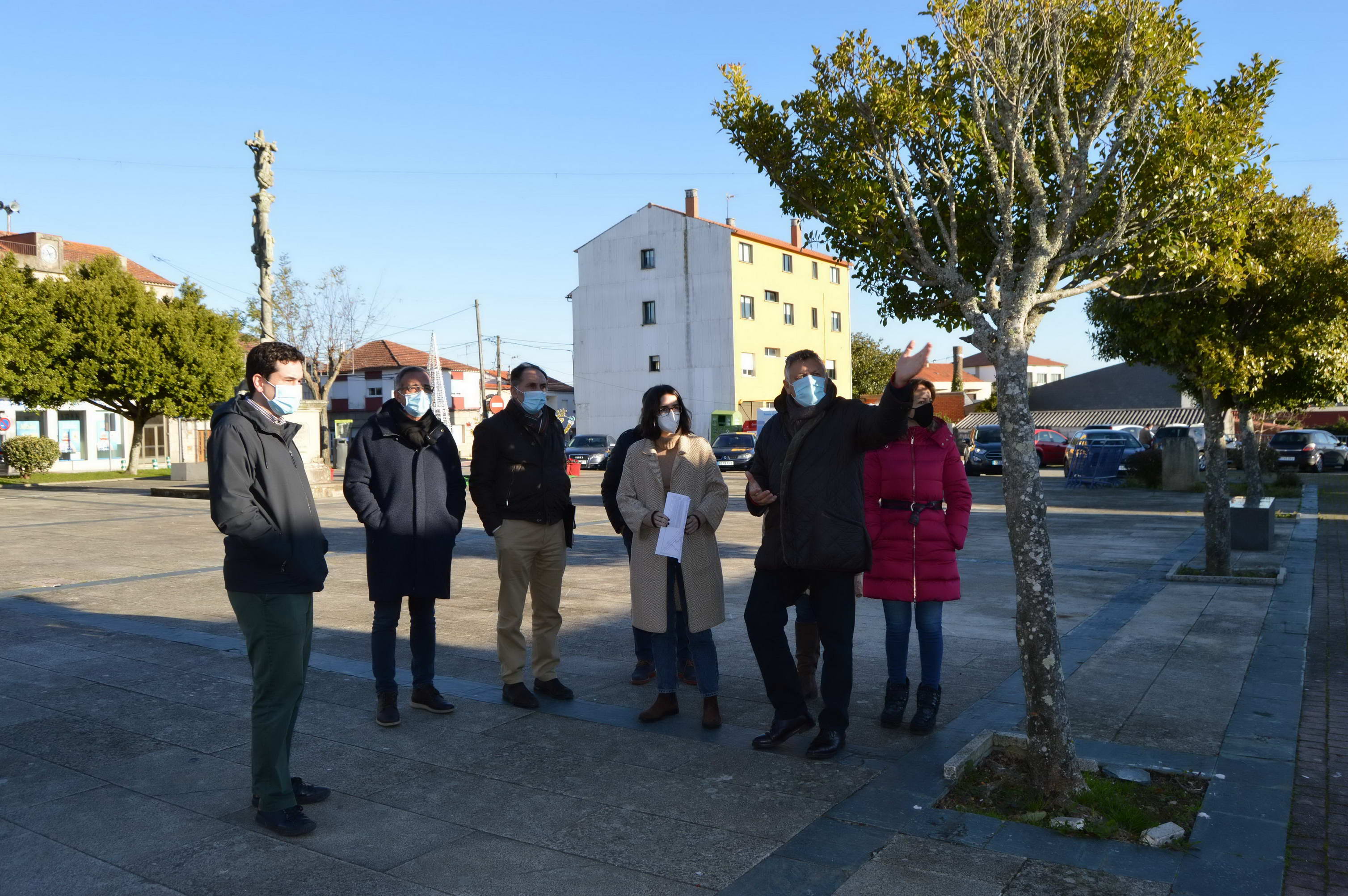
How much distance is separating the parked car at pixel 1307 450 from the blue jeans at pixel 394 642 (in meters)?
31.0

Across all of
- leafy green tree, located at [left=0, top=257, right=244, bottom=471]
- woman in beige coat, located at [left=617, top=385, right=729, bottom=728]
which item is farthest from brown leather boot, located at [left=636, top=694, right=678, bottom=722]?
leafy green tree, located at [left=0, top=257, right=244, bottom=471]

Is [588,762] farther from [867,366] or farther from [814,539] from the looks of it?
[867,366]

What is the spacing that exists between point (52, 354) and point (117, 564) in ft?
87.4

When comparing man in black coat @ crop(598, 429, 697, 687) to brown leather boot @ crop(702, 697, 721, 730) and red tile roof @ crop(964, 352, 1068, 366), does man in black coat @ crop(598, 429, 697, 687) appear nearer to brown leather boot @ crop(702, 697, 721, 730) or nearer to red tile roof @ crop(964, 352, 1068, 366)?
brown leather boot @ crop(702, 697, 721, 730)

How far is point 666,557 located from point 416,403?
60.2 inches

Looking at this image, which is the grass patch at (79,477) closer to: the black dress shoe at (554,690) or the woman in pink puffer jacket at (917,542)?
the black dress shoe at (554,690)

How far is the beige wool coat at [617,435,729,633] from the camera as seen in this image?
16.5ft

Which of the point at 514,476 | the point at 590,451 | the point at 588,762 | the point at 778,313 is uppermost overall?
the point at 778,313

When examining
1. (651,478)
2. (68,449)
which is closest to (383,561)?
(651,478)

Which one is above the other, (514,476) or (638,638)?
(514,476)

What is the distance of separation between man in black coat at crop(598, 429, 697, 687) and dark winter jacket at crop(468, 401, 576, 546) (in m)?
0.51

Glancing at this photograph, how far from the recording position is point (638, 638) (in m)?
6.12

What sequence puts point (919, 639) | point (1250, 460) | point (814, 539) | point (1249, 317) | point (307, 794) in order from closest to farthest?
1. point (307, 794)
2. point (814, 539)
3. point (919, 639)
4. point (1249, 317)
5. point (1250, 460)

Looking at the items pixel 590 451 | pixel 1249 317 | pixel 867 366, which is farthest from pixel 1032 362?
pixel 1249 317
